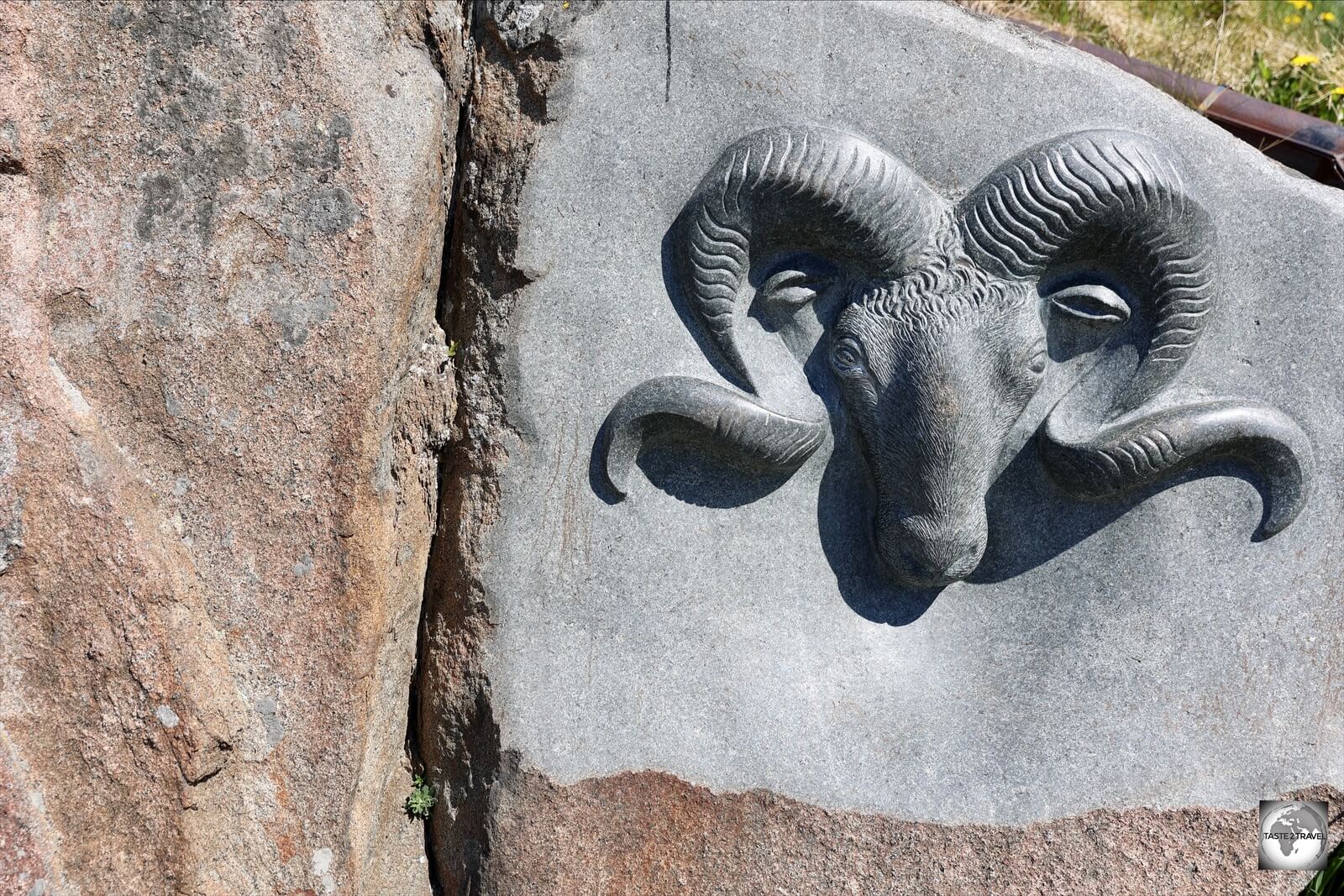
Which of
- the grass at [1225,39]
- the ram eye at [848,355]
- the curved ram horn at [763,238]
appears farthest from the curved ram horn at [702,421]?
the grass at [1225,39]

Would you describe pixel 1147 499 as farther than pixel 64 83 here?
Yes

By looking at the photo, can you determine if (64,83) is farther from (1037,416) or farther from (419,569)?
(1037,416)

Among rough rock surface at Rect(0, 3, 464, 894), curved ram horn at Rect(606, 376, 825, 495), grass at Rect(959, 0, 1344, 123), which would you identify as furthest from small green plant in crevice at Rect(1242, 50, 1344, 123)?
rough rock surface at Rect(0, 3, 464, 894)

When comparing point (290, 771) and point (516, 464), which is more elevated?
point (516, 464)

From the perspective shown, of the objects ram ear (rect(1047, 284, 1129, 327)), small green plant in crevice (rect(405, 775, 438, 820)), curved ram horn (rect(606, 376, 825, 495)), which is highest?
ram ear (rect(1047, 284, 1129, 327))

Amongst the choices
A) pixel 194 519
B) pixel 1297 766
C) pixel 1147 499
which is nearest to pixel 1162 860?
pixel 1297 766

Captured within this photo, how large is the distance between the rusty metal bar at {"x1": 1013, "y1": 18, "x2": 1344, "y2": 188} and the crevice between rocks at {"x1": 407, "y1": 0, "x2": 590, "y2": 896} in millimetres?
1511

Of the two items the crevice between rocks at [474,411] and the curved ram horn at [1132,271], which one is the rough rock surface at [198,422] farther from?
the curved ram horn at [1132,271]

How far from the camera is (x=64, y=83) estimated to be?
2.02 metres

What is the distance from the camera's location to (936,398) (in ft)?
6.70

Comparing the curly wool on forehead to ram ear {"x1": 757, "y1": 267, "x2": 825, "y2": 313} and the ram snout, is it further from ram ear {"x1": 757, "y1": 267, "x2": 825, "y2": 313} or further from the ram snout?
ram ear {"x1": 757, "y1": 267, "x2": 825, "y2": 313}

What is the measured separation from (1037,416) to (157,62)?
6.49 feet

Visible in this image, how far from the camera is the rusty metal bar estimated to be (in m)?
2.79

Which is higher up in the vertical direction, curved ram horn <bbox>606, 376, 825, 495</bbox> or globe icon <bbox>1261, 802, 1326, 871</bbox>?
curved ram horn <bbox>606, 376, 825, 495</bbox>
